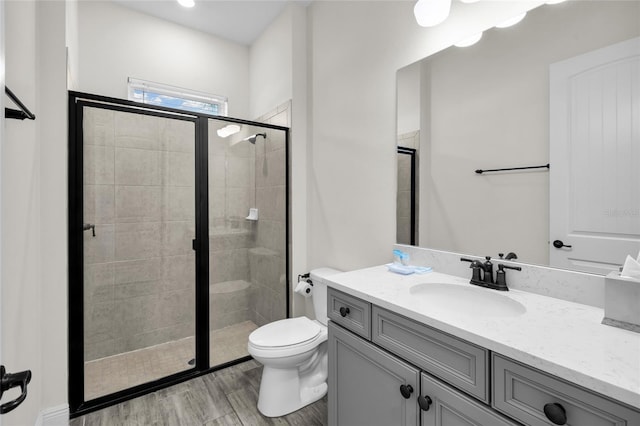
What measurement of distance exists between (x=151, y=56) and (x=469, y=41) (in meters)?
2.67

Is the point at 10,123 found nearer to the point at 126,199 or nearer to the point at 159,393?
the point at 126,199

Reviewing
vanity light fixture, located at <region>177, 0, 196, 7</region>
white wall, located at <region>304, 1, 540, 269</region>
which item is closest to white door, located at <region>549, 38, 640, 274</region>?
white wall, located at <region>304, 1, 540, 269</region>

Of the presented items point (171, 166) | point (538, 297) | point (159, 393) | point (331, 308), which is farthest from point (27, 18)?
point (538, 297)

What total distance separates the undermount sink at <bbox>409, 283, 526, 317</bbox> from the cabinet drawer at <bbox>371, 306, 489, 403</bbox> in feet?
0.39

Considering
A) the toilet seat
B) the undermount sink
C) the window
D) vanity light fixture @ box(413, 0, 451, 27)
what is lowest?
the toilet seat

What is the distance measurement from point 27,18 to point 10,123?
572 millimetres

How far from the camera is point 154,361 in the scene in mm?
2242

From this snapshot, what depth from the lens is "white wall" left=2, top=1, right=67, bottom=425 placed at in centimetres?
125

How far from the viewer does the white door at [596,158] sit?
0.99 meters

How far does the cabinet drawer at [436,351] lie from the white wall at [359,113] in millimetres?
753

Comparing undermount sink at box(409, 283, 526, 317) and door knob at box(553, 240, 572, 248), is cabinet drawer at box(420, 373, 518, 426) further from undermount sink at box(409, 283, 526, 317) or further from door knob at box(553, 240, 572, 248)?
door knob at box(553, 240, 572, 248)

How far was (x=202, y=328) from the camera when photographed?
2.28 metres

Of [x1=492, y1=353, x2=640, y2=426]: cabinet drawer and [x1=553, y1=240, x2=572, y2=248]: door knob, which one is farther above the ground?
[x1=553, y1=240, x2=572, y2=248]: door knob

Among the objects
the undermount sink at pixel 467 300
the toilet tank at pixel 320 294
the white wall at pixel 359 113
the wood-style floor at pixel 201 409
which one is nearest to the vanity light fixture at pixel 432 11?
the white wall at pixel 359 113
